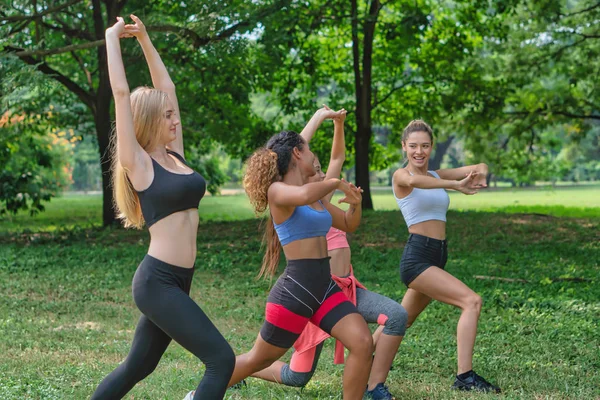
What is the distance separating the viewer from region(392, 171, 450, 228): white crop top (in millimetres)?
5996

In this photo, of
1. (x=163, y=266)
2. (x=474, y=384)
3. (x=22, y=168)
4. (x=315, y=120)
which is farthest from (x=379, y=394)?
(x=22, y=168)

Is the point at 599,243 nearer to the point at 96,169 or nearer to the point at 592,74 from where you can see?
the point at 592,74

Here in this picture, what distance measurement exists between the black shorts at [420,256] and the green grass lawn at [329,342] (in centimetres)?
91

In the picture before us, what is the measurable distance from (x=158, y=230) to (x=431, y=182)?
2.36 m

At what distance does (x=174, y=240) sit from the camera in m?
4.16

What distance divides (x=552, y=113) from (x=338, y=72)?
21.4 feet

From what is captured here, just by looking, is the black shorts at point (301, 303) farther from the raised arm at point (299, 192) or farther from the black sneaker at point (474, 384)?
the black sneaker at point (474, 384)

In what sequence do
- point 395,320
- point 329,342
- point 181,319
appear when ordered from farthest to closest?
point 329,342, point 395,320, point 181,319

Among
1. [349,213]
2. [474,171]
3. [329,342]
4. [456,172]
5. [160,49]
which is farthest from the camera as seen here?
[160,49]

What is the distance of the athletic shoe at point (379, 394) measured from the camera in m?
5.46

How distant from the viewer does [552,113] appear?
22109 mm

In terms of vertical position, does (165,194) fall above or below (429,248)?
above

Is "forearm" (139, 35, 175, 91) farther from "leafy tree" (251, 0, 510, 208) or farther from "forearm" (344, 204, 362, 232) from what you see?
"leafy tree" (251, 0, 510, 208)

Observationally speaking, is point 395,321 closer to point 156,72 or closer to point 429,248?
point 429,248
